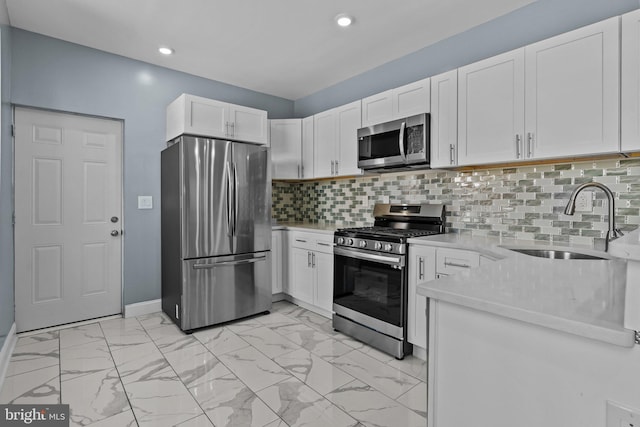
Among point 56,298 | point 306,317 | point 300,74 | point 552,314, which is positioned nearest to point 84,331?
point 56,298

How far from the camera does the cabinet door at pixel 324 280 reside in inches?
133

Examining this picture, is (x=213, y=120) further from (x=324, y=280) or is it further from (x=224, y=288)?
(x=324, y=280)

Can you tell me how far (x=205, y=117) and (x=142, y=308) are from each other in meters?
2.10

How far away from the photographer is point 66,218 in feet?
10.7

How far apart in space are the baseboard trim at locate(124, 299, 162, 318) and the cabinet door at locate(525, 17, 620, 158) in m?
3.72

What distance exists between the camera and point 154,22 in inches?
111

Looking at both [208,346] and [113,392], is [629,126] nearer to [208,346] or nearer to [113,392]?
[208,346]

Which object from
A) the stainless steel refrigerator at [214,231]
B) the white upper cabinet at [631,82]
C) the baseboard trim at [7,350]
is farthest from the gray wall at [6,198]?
the white upper cabinet at [631,82]

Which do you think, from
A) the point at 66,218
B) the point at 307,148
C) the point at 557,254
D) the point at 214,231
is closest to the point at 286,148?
the point at 307,148

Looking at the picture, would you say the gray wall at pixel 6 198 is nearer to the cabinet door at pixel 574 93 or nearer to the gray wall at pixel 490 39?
the gray wall at pixel 490 39

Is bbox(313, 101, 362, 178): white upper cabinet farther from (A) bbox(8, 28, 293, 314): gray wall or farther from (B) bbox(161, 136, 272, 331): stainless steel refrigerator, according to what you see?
(A) bbox(8, 28, 293, 314): gray wall

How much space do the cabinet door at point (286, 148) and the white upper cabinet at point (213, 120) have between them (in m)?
0.36

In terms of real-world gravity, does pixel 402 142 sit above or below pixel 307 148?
below

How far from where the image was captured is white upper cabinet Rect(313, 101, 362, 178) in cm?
352
